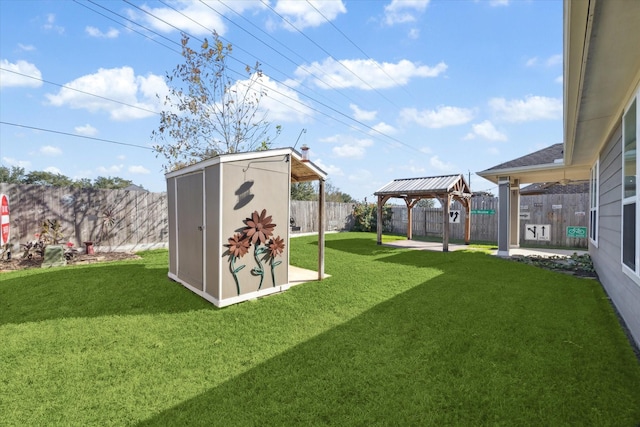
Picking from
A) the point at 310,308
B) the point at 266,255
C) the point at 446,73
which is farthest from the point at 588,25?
the point at 446,73

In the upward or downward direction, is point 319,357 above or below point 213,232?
below

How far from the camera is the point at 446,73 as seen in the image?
38.2 feet

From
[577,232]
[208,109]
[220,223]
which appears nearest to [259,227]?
[220,223]

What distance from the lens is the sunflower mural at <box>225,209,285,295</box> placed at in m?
4.62

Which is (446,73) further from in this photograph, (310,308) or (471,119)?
(310,308)

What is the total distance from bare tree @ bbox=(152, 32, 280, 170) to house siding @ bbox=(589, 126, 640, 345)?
10377mm

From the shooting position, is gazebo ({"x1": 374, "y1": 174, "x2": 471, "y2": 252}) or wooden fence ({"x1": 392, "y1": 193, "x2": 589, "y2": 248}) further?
wooden fence ({"x1": 392, "y1": 193, "x2": 589, "y2": 248})

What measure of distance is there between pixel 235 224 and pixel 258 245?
0.57 meters

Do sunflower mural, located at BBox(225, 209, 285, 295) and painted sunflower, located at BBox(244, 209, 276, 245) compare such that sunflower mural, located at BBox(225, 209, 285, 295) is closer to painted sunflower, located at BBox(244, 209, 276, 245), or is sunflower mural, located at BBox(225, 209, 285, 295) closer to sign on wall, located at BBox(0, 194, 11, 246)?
painted sunflower, located at BBox(244, 209, 276, 245)

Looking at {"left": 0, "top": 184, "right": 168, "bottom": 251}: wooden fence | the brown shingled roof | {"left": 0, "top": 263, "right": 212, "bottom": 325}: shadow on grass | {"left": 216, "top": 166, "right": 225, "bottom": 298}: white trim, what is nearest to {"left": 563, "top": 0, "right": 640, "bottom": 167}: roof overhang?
{"left": 216, "top": 166, "right": 225, "bottom": 298}: white trim

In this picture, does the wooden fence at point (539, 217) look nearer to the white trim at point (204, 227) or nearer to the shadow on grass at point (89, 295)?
the white trim at point (204, 227)

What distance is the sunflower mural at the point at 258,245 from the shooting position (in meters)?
4.62

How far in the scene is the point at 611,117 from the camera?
4.48 m

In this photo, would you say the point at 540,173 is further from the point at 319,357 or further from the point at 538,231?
the point at 319,357
